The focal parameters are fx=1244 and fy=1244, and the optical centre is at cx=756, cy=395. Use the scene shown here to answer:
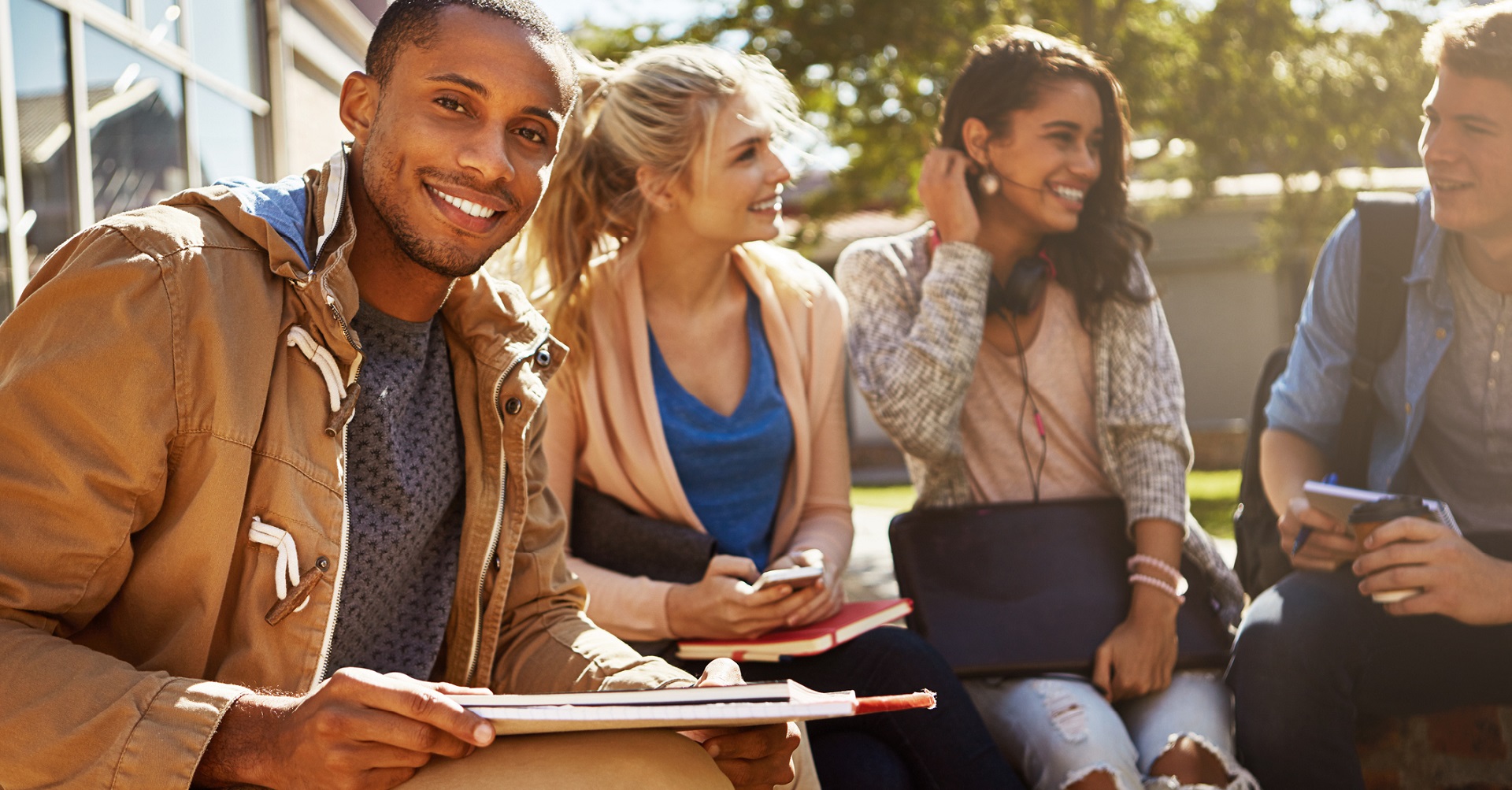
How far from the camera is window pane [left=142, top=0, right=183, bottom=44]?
654 centimetres

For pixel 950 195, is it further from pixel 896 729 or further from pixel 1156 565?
pixel 896 729

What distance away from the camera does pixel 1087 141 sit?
3.71m


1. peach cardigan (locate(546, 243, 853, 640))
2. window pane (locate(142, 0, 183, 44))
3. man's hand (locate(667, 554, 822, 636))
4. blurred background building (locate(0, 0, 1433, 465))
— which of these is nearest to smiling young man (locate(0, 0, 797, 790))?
man's hand (locate(667, 554, 822, 636))

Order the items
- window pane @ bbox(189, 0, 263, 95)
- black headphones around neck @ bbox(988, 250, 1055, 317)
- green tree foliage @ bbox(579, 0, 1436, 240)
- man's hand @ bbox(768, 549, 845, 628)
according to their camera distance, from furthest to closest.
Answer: green tree foliage @ bbox(579, 0, 1436, 240)
window pane @ bbox(189, 0, 263, 95)
black headphones around neck @ bbox(988, 250, 1055, 317)
man's hand @ bbox(768, 549, 845, 628)

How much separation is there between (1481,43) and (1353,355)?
0.85m

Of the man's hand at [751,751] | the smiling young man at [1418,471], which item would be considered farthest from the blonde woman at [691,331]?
the smiling young man at [1418,471]

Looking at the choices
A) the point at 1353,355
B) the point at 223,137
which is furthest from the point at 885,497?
the point at 1353,355

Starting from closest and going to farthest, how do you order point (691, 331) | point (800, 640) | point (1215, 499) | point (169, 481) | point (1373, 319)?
point (169, 481)
point (800, 640)
point (1373, 319)
point (691, 331)
point (1215, 499)

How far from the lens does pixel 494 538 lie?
2.42 m

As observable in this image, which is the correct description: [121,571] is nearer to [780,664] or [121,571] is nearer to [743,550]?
[780,664]

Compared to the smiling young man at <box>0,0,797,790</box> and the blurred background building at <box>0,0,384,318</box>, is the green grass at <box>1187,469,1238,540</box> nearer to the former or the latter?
the blurred background building at <box>0,0,384,318</box>

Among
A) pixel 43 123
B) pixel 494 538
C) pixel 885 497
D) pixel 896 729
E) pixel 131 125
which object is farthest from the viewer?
pixel 885 497

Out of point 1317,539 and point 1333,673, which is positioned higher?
point 1317,539

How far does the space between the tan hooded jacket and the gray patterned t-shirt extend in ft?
0.58
